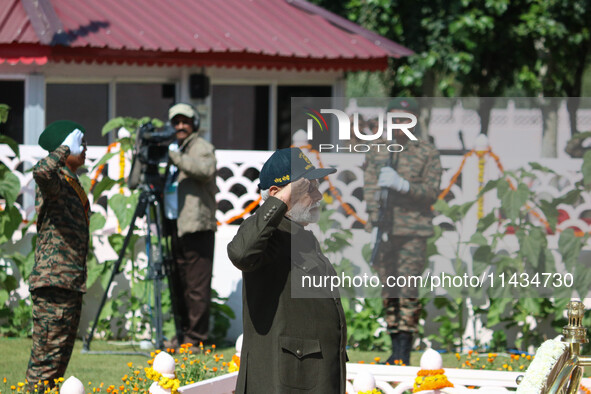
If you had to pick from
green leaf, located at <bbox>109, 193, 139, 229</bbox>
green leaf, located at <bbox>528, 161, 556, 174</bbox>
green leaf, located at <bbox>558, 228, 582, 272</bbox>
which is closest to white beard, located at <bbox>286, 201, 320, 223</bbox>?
green leaf, located at <bbox>528, 161, 556, 174</bbox>

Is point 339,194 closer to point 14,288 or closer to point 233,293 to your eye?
point 233,293

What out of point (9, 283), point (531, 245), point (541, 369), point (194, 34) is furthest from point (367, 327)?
point (194, 34)

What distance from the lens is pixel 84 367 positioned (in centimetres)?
803

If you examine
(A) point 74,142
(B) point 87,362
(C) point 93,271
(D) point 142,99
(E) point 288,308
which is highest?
(D) point 142,99

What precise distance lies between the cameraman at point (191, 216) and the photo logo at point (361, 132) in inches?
132

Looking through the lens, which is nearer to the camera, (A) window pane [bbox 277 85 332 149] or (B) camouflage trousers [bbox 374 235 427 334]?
(B) camouflage trousers [bbox 374 235 427 334]

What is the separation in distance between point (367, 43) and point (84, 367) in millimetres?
8506

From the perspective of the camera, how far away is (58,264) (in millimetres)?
6105

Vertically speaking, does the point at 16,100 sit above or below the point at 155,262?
above

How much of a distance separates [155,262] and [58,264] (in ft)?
8.21

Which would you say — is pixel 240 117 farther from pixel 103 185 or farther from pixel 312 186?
pixel 312 186

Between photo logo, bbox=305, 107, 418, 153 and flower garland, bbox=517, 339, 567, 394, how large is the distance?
1.23 m

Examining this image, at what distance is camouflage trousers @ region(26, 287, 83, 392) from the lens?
6.08m

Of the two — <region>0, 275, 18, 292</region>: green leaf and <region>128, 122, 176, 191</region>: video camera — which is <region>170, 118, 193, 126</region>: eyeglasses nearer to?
<region>128, 122, 176, 191</region>: video camera
